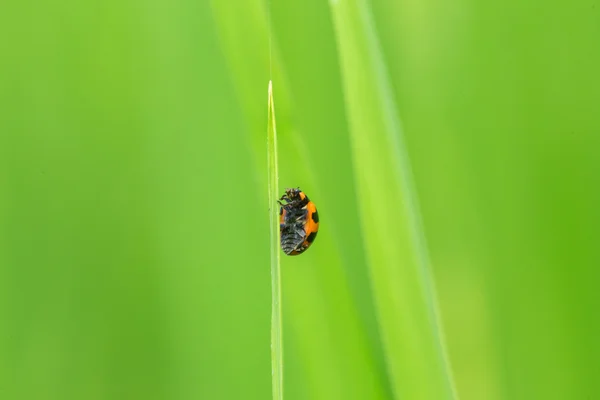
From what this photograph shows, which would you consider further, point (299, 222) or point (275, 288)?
point (299, 222)

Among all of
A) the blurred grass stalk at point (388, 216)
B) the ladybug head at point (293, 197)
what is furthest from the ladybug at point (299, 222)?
the blurred grass stalk at point (388, 216)

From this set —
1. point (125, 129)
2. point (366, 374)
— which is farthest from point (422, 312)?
point (125, 129)

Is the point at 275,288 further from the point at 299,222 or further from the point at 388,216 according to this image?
the point at 299,222

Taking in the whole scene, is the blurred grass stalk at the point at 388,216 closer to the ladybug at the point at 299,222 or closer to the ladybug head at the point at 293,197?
the ladybug at the point at 299,222

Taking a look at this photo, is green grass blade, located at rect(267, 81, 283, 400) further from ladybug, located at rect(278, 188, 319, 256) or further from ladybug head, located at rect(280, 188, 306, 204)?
ladybug head, located at rect(280, 188, 306, 204)

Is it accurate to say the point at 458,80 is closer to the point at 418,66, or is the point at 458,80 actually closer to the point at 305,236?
the point at 418,66

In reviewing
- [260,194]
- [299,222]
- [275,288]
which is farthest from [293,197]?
[275,288]
